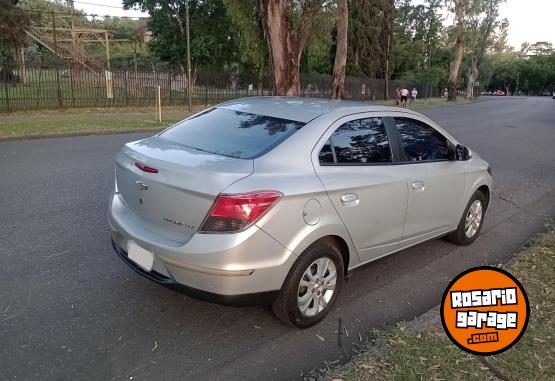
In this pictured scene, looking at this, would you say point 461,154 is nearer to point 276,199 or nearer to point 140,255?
point 276,199

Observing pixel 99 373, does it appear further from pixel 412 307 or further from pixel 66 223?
pixel 66 223

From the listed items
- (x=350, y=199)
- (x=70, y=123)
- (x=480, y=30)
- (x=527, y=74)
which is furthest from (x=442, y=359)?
(x=527, y=74)

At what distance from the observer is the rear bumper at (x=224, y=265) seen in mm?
2982

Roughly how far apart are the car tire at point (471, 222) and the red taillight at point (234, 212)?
3001 millimetres

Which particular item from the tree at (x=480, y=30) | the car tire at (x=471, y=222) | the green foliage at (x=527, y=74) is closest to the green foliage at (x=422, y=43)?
the tree at (x=480, y=30)

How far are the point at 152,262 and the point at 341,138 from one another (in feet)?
5.51

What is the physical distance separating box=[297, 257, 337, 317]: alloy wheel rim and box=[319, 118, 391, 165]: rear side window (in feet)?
2.48

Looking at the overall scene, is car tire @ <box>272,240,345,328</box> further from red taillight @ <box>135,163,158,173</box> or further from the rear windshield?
red taillight @ <box>135,163,158,173</box>

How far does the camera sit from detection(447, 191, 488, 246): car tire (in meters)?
5.25

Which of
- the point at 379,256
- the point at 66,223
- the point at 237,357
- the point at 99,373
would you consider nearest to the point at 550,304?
the point at 379,256

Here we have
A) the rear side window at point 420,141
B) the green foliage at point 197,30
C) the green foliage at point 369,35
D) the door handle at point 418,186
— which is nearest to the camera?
the door handle at point 418,186

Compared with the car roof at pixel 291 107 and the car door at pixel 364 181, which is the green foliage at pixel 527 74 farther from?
the car door at pixel 364 181

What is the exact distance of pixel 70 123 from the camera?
15352mm
